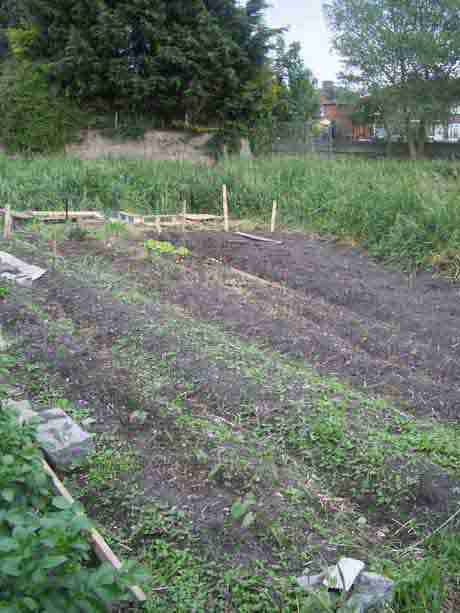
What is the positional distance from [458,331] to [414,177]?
239 inches

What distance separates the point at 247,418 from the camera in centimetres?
367

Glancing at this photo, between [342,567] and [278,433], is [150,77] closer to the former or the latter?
[278,433]

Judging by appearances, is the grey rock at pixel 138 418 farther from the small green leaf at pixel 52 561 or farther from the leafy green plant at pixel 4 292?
the leafy green plant at pixel 4 292

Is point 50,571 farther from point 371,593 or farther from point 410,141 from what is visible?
point 410,141

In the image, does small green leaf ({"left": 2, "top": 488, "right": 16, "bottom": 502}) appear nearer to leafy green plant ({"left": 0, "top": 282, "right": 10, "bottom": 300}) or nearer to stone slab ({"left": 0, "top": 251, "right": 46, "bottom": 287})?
leafy green plant ({"left": 0, "top": 282, "right": 10, "bottom": 300})

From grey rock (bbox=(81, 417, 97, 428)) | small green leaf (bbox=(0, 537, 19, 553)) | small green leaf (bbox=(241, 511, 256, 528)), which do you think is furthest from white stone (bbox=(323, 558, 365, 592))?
grey rock (bbox=(81, 417, 97, 428))

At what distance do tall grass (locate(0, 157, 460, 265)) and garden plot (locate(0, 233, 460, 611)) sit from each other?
2.79 metres

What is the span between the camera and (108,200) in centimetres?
1184

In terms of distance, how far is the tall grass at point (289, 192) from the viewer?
363 inches

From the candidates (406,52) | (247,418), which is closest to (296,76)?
(406,52)

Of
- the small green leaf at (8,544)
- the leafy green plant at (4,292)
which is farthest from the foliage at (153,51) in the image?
the small green leaf at (8,544)

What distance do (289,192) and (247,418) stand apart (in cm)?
902

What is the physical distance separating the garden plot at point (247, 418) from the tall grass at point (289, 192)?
110 inches

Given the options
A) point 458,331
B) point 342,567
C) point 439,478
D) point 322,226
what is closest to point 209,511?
point 342,567
